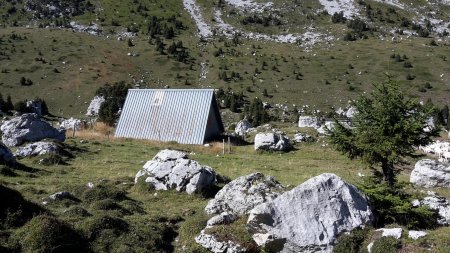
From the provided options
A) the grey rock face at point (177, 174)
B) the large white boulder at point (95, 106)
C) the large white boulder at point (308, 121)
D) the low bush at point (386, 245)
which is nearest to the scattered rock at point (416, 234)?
the low bush at point (386, 245)

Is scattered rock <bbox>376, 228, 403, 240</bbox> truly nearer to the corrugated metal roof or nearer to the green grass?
the green grass

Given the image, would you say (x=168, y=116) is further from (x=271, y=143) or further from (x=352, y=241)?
(x=352, y=241)

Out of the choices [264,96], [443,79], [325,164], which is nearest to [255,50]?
[264,96]

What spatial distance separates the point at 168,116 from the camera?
41.2 metres

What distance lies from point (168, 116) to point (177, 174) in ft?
71.3

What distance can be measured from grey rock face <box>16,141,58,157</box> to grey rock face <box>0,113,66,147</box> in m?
3.10

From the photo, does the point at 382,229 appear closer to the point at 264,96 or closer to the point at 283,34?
A: the point at 264,96

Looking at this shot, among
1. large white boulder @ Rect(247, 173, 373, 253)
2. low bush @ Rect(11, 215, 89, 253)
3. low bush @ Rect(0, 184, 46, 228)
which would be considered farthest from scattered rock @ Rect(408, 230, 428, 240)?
low bush @ Rect(0, 184, 46, 228)

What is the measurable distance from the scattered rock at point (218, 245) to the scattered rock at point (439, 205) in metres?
7.07

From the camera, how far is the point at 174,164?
20.4 metres

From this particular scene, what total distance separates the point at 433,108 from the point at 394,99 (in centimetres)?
159

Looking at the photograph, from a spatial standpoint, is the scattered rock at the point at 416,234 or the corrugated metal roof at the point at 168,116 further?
the corrugated metal roof at the point at 168,116

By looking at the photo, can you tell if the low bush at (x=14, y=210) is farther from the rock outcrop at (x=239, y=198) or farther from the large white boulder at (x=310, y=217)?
the large white boulder at (x=310, y=217)

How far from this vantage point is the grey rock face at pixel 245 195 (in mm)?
15734
